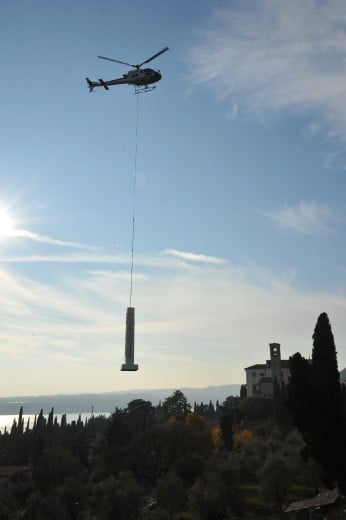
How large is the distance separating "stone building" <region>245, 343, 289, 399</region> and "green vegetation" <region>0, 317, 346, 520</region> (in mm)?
30035

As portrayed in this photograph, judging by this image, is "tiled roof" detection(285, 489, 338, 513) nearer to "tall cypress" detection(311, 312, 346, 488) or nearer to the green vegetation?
the green vegetation

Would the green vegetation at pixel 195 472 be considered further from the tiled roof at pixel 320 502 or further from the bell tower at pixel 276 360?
the bell tower at pixel 276 360

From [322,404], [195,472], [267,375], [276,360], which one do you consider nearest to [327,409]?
[322,404]

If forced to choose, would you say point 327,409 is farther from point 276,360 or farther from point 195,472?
point 276,360

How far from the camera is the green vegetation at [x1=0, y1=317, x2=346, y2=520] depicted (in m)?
38.3

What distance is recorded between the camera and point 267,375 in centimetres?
13388

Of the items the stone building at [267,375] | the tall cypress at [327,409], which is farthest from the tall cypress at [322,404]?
the stone building at [267,375]

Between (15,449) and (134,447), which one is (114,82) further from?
(15,449)

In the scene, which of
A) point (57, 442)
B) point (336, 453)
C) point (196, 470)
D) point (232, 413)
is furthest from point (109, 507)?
point (57, 442)

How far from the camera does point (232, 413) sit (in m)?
102

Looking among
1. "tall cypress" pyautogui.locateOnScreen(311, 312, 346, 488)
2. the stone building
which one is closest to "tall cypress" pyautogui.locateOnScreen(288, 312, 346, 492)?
"tall cypress" pyautogui.locateOnScreen(311, 312, 346, 488)

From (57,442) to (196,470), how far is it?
2475 inches

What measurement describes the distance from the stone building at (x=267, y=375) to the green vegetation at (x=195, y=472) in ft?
98.5

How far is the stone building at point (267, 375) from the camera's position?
11825 centimetres
